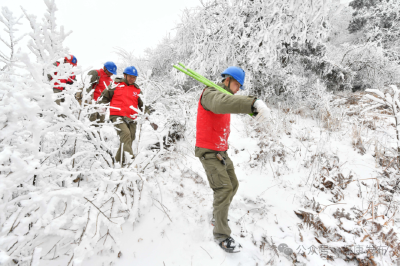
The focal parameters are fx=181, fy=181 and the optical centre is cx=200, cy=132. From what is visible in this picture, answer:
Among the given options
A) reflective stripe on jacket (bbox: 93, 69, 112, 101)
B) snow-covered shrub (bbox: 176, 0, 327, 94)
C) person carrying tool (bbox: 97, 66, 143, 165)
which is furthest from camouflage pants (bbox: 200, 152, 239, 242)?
snow-covered shrub (bbox: 176, 0, 327, 94)

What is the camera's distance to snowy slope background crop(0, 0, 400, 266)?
1.08 meters

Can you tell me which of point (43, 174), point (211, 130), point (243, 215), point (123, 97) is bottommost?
point (243, 215)

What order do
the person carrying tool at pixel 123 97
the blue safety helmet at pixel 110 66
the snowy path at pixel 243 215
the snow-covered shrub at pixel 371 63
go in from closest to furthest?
the snowy path at pixel 243 215 < the person carrying tool at pixel 123 97 < the blue safety helmet at pixel 110 66 < the snow-covered shrub at pixel 371 63

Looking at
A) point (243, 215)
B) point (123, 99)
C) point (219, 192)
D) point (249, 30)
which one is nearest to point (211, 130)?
point (219, 192)

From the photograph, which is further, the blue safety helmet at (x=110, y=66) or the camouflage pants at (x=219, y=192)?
the blue safety helmet at (x=110, y=66)

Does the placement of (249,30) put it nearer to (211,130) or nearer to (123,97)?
(123,97)

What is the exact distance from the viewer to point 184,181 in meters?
3.10

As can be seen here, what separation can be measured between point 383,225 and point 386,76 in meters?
7.79

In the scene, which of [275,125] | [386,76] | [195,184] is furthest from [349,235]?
[386,76]

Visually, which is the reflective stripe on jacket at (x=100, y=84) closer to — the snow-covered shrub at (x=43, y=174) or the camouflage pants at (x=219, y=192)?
the snow-covered shrub at (x=43, y=174)

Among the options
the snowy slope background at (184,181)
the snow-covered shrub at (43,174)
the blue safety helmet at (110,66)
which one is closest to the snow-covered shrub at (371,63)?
the snowy slope background at (184,181)

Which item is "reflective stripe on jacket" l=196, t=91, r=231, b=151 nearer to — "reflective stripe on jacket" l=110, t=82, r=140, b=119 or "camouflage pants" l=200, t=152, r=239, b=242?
"camouflage pants" l=200, t=152, r=239, b=242

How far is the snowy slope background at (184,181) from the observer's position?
1080 millimetres

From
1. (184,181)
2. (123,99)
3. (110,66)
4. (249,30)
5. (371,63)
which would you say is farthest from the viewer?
(371,63)
